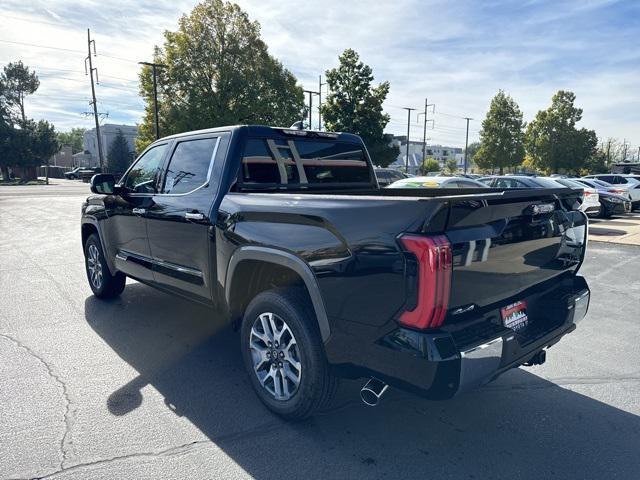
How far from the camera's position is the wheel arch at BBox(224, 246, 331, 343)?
262 centimetres

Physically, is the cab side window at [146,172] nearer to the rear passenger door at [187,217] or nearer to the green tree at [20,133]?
the rear passenger door at [187,217]

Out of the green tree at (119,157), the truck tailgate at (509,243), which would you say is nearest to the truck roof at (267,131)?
the truck tailgate at (509,243)

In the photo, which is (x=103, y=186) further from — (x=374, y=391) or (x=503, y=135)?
(x=503, y=135)

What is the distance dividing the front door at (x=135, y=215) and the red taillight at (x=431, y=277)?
3.00 meters

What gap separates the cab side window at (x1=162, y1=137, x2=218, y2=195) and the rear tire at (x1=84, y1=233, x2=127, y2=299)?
1.82 meters

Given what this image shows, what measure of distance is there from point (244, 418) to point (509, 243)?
6.65 feet

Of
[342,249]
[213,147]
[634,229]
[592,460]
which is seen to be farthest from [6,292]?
[634,229]

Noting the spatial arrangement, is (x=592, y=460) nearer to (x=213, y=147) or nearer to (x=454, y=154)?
(x=213, y=147)

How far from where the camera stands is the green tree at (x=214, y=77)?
32438 mm

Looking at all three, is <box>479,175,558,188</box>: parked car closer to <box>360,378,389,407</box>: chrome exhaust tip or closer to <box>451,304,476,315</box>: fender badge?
<box>451,304,476,315</box>: fender badge

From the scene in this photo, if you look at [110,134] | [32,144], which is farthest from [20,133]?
[110,134]

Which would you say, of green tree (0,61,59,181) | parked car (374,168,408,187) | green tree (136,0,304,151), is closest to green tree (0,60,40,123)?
green tree (0,61,59,181)

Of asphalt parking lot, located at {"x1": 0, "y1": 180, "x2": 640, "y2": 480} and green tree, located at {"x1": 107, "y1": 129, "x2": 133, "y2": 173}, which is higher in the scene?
green tree, located at {"x1": 107, "y1": 129, "x2": 133, "y2": 173}

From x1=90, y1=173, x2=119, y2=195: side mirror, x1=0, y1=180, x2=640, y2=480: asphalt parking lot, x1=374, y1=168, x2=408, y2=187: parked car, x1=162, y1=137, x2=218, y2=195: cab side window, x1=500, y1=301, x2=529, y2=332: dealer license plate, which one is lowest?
x1=0, y1=180, x2=640, y2=480: asphalt parking lot
